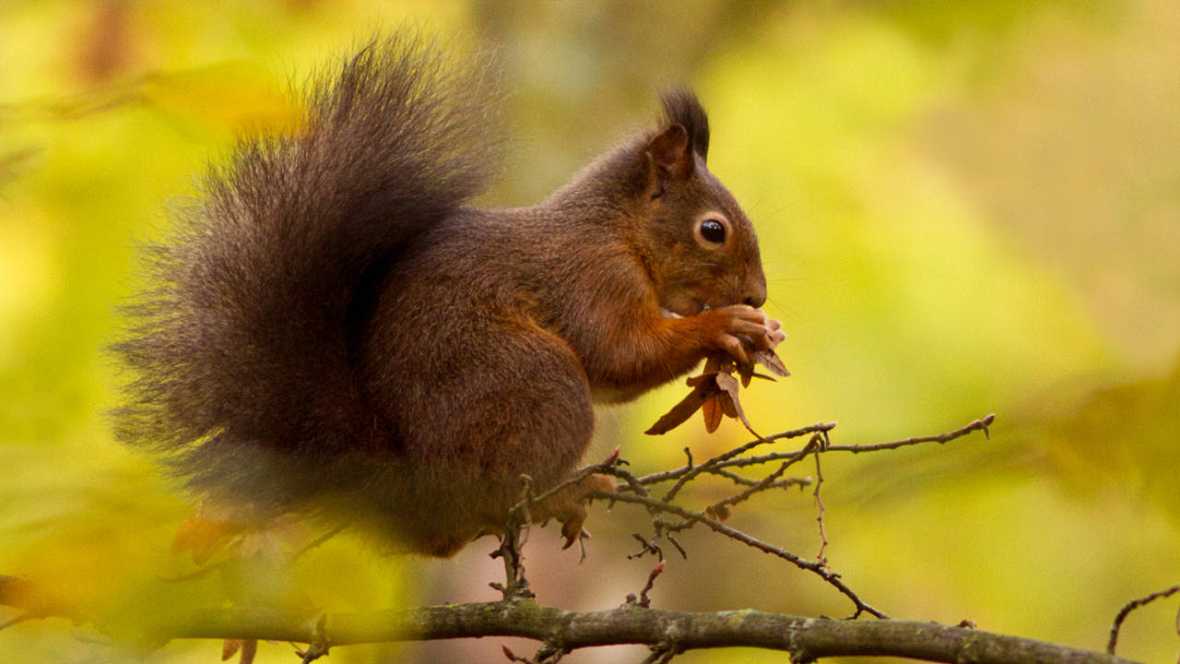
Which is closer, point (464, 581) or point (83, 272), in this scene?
point (83, 272)

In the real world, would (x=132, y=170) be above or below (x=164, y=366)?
above

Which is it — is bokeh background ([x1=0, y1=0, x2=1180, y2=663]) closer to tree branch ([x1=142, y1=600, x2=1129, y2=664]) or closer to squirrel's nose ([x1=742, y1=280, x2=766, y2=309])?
squirrel's nose ([x1=742, y1=280, x2=766, y2=309])

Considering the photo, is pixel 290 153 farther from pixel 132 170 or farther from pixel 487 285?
pixel 132 170

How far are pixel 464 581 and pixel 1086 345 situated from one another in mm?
3389

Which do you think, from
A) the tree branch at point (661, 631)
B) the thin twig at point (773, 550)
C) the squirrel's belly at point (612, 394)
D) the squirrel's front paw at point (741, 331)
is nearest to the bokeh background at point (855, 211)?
the squirrel's belly at point (612, 394)

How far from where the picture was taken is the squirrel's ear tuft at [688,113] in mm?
3607

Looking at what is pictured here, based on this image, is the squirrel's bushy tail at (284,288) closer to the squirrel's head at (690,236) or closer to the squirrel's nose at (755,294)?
the squirrel's head at (690,236)

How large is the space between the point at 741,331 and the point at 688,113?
833mm

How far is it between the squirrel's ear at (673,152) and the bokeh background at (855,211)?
0.37m

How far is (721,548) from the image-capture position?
6418 millimetres

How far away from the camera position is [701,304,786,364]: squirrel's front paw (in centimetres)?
297

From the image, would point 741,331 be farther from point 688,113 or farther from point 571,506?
point 688,113

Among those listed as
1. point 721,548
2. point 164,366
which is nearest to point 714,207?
point 164,366

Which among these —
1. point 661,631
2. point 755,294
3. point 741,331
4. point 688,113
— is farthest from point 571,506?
point 688,113
